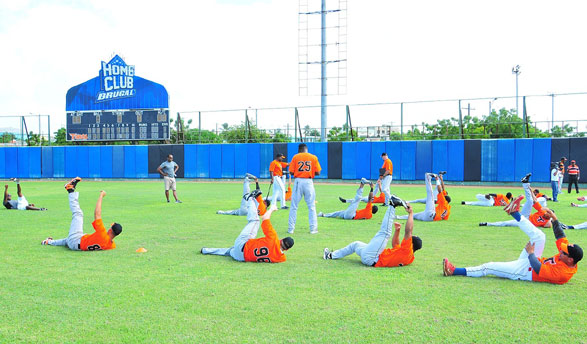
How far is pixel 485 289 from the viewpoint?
245 inches

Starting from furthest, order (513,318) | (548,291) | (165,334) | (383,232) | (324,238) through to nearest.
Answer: (324,238) → (383,232) → (548,291) → (513,318) → (165,334)

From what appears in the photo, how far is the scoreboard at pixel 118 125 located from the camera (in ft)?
118

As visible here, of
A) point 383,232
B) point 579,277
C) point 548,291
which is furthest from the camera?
point 383,232

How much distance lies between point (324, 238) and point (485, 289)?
4.45m

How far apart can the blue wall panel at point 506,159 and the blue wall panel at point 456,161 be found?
212 cm

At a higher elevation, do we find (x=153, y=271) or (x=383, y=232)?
(x=383, y=232)

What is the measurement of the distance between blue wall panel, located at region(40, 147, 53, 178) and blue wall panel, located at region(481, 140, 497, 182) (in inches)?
1310

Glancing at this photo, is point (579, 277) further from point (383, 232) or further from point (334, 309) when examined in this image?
point (334, 309)

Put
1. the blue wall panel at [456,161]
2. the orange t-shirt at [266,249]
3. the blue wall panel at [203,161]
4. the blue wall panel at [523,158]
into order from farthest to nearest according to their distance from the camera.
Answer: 1. the blue wall panel at [203,161]
2. the blue wall panel at [456,161]
3. the blue wall panel at [523,158]
4. the orange t-shirt at [266,249]

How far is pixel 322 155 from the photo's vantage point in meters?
33.5

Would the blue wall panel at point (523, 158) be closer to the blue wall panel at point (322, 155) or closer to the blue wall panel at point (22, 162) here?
the blue wall panel at point (322, 155)

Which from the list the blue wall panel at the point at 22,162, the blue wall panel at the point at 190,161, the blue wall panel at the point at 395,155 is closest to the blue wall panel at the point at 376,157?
the blue wall panel at the point at 395,155

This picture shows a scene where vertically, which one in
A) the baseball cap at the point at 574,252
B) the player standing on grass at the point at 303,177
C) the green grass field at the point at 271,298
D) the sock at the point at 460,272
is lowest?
the green grass field at the point at 271,298

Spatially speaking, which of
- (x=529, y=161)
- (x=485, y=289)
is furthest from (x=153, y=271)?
(x=529, y=161)
